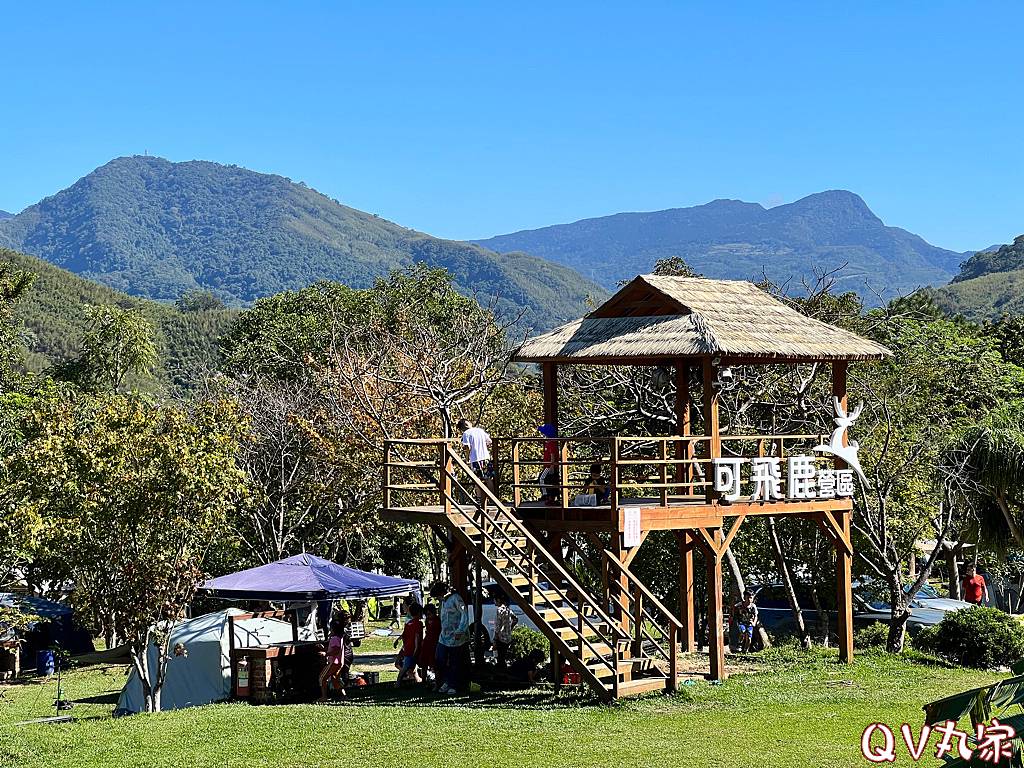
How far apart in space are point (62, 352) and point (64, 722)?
75564 mm

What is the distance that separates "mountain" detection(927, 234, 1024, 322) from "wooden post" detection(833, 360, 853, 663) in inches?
3167

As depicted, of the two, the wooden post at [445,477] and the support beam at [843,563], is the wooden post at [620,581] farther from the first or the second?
the support beam at [843,563]

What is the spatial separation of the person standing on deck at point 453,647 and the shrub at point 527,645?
4.04 ft

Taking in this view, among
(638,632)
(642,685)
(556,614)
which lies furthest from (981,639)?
(556,614)

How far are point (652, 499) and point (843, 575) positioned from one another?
141 inches

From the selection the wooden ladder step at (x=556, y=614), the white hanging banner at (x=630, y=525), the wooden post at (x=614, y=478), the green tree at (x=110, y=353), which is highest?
the green tree at (x=110, y=353)

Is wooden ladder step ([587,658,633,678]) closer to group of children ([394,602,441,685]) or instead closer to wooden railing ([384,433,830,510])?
wooden railing ([384,433,830,510])

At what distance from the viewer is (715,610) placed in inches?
682

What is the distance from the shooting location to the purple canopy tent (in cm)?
1933

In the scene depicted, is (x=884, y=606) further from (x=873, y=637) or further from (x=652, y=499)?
(x=652, y=499)

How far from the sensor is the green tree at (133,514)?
685 inches

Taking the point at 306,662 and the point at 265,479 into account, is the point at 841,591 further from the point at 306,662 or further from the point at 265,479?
the point at 265,479

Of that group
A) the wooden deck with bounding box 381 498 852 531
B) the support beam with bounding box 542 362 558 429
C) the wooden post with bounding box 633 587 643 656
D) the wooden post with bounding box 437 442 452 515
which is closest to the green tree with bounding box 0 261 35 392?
the wooden deck with bounding box 381 498 852 531

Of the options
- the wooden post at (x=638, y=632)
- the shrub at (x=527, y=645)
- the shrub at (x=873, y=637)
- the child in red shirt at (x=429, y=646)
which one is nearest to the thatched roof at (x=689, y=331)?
the wooden post at (x=638, y=632)
